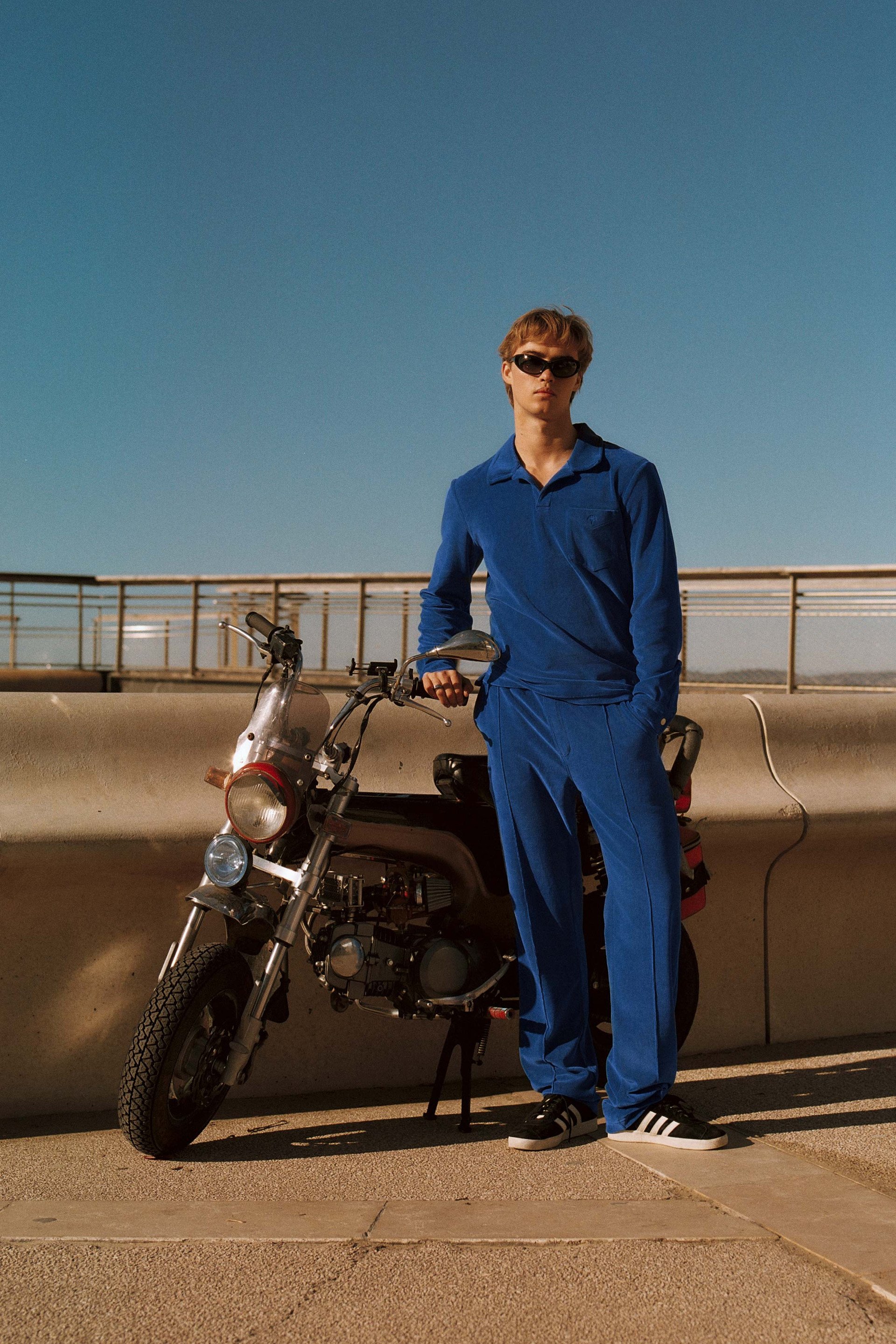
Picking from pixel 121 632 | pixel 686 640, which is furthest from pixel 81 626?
pixel 686 640

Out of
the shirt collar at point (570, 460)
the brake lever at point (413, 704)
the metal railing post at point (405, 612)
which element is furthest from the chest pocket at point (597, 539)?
the metal railing post at point (405, 612)

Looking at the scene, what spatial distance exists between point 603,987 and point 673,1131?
20.1 inches

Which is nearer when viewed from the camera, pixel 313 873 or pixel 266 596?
pixel 313 873

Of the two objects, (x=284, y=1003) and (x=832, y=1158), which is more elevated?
(x=284, y=1003)

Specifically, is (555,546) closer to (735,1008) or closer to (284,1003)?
(284,1003)

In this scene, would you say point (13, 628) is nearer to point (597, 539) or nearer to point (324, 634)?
point (324, 634)

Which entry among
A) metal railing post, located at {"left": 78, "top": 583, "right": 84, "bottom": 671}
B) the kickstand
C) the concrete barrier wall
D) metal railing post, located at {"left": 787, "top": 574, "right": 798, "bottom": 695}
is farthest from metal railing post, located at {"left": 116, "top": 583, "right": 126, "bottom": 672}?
the kickstand

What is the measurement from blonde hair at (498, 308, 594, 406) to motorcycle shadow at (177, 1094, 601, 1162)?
1987mm

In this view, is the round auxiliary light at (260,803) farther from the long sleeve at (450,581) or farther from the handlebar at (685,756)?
the handlebar at (685,756)

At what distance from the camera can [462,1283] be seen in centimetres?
222

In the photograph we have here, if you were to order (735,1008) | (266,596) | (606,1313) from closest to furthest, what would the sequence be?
(606,1313)
(735,1008)
(266,596)

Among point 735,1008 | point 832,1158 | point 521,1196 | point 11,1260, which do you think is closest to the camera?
point 11,1260

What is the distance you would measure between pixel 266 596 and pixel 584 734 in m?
10.9

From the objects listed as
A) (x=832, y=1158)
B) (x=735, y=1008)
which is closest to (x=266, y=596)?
(x=735, y=1008)
